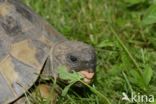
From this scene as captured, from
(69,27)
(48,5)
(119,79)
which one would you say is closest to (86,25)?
(69,27)

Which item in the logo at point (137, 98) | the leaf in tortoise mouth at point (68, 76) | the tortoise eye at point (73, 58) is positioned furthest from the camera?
the tortoise eye at point (73, 58)

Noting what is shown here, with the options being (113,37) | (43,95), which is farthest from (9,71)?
(113,37)

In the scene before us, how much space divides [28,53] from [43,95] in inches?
10.9

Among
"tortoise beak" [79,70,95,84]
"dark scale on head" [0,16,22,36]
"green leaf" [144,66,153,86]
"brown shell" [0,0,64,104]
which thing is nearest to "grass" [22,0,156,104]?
"green leaf" [144,66,153,86]

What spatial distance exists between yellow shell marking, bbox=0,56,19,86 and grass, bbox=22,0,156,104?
336 mm

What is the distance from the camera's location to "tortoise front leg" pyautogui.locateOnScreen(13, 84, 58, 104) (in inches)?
122

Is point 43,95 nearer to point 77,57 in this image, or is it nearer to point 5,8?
point 77,57

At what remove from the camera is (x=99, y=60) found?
12.6ft

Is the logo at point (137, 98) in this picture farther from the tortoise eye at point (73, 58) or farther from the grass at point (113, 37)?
the tortoise eye at point (73, 58)

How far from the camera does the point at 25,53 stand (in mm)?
3150

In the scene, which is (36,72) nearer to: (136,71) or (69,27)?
(136,71)

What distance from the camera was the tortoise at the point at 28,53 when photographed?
3.07 meters

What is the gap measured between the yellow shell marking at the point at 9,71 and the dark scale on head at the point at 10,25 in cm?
19

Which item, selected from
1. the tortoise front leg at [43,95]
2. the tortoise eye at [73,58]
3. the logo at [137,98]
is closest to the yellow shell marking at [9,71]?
the tortoise front leg at [43,95]
